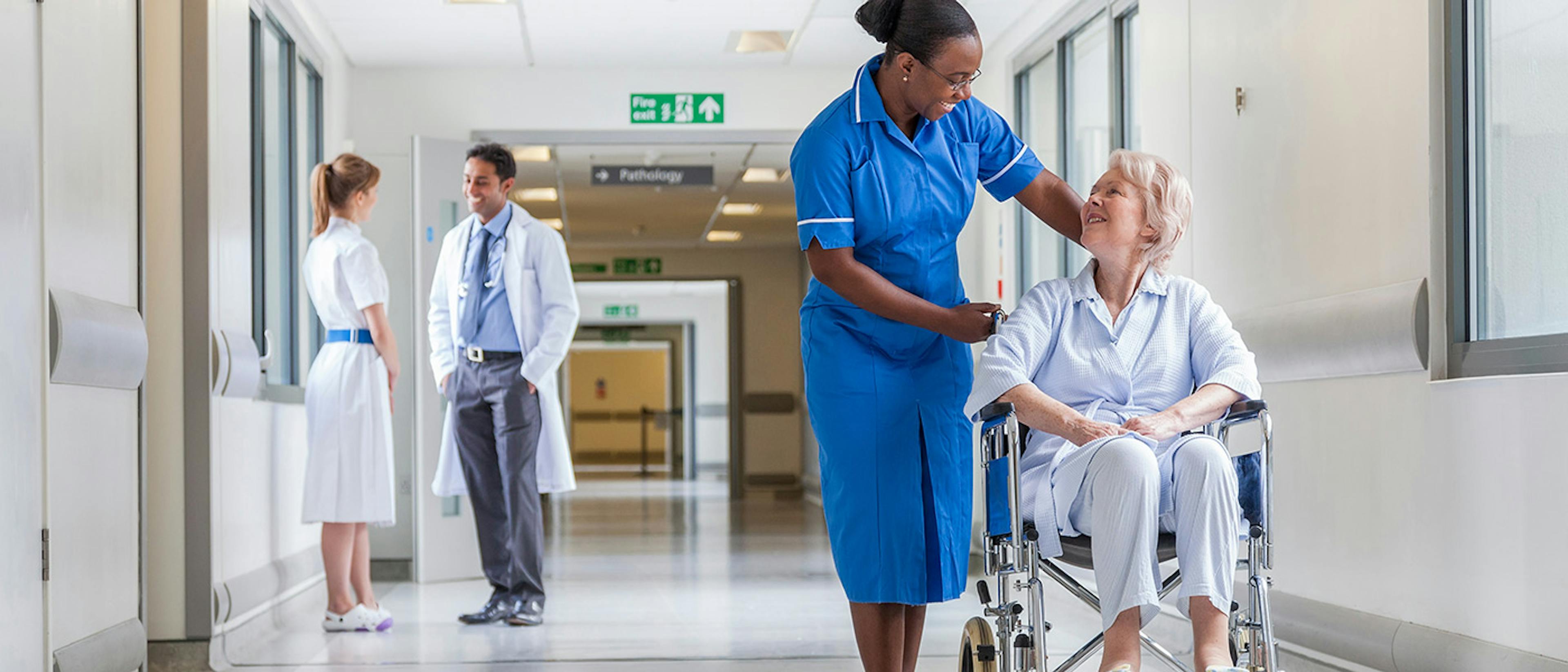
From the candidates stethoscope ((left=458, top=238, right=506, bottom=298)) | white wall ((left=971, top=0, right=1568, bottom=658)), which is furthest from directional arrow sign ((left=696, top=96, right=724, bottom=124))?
white wall ((left=971, top=0, right=1568, bottom=658))

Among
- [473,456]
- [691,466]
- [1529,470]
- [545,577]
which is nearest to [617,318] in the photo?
[691,466]

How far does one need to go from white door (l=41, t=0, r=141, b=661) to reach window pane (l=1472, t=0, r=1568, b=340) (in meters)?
3.03

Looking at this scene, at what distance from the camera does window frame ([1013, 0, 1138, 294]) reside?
221 inches

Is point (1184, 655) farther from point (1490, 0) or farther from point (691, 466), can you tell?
point (691, 466)

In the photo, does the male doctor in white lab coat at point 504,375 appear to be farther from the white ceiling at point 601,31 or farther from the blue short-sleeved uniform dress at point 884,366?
the blue short-sleeved uniform dress at point 884,366

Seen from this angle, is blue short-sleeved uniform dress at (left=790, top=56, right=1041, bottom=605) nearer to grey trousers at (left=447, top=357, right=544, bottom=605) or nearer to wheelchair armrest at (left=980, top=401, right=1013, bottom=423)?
wheelchair armrest at (left=980, top=401, right=1013, bottom=423)

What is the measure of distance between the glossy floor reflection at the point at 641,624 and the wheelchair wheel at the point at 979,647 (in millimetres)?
1338

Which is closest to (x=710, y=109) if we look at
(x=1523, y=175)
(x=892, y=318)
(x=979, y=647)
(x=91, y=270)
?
(x=91, y=270)

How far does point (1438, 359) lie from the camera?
311 cm

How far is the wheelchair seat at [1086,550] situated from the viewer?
238 cm

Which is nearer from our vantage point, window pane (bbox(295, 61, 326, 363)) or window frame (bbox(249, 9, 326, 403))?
window frame (bbox(249, 9, 326, 403))

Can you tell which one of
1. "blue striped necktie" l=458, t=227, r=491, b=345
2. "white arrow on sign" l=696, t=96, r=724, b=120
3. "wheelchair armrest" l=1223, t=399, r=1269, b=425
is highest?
"white arrow on sign" l=696, t=96, r=724, b=120

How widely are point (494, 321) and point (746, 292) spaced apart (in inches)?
430

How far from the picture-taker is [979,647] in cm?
265
